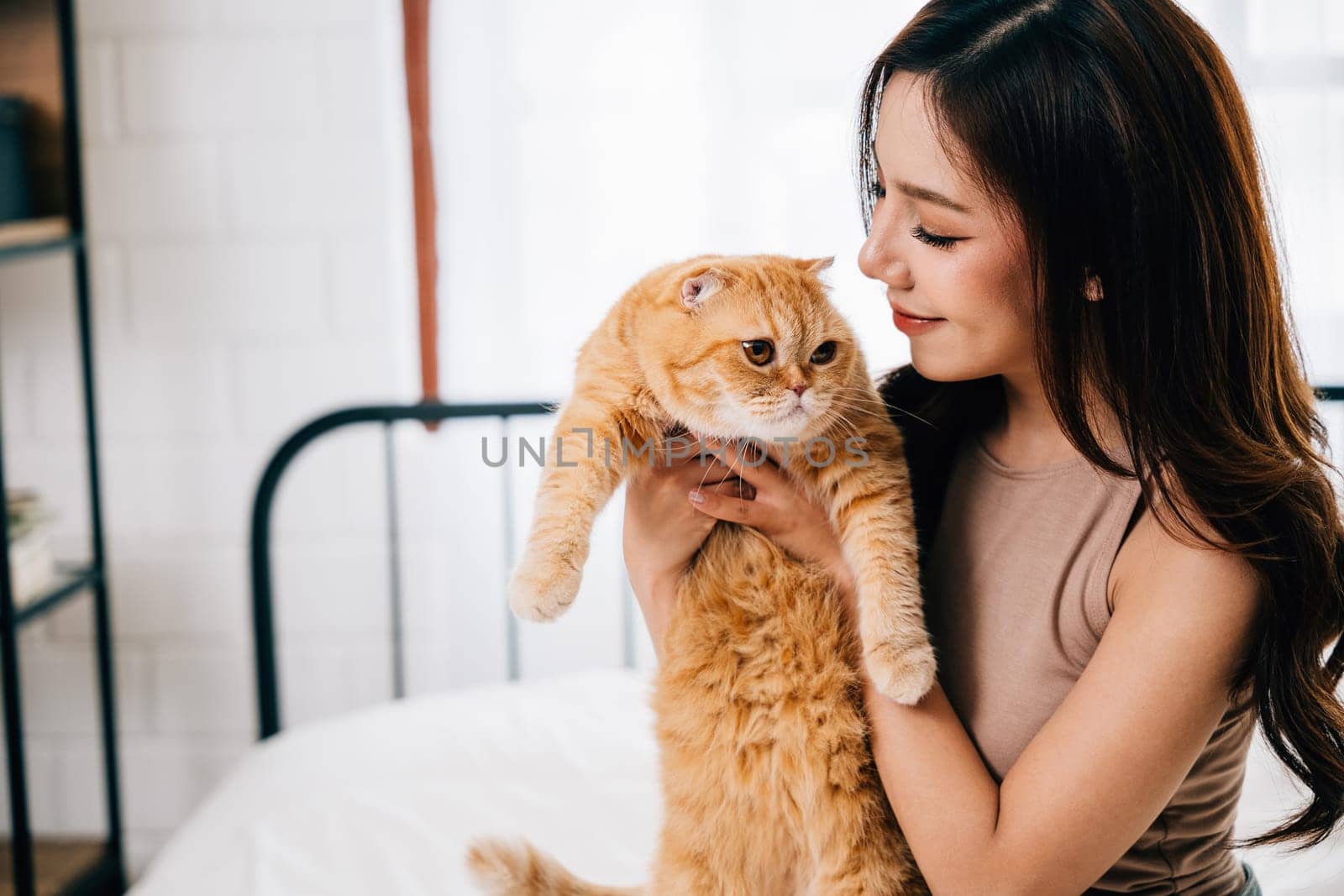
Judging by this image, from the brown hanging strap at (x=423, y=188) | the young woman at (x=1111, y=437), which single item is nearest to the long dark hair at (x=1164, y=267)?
the young woman at (x=1111, y=437)

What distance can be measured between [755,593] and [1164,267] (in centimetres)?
47

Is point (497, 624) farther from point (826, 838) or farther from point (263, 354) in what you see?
point (826, 838)

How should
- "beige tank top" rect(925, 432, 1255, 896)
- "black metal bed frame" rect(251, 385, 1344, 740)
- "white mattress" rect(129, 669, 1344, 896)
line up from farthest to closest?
"black metal bed frame" rect(251, 385, 1344, 740), "white mattress" rect(129, 669, 1344, 896), "beige tank top" rect(925, 432, 1255, 896)

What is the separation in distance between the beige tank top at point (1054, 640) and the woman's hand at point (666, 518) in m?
0.25

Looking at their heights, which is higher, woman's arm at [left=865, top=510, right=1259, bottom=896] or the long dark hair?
the long dark hair

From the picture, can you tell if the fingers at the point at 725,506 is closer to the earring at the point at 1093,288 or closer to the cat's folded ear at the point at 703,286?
the cat's folded ear at the point at 703,286

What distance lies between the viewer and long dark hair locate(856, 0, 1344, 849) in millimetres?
948

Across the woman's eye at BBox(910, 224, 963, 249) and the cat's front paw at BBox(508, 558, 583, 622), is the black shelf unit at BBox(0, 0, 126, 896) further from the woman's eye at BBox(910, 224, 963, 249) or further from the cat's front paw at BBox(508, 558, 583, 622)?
the woman's eye at BBox(910, 224, 963, 249)

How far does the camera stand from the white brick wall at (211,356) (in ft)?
7.36

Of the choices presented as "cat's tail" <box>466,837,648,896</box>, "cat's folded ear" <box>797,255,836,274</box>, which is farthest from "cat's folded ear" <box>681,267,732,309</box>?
"cat's tail" <box>466,837,648,896</box>

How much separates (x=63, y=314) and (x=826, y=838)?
189 centimetres

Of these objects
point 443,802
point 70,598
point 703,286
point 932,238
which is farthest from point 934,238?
point 70,598

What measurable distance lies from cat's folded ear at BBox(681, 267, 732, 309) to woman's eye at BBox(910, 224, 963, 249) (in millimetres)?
210

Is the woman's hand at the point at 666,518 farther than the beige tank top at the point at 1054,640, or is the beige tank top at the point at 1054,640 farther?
the woman's hand at the point at 666,518
